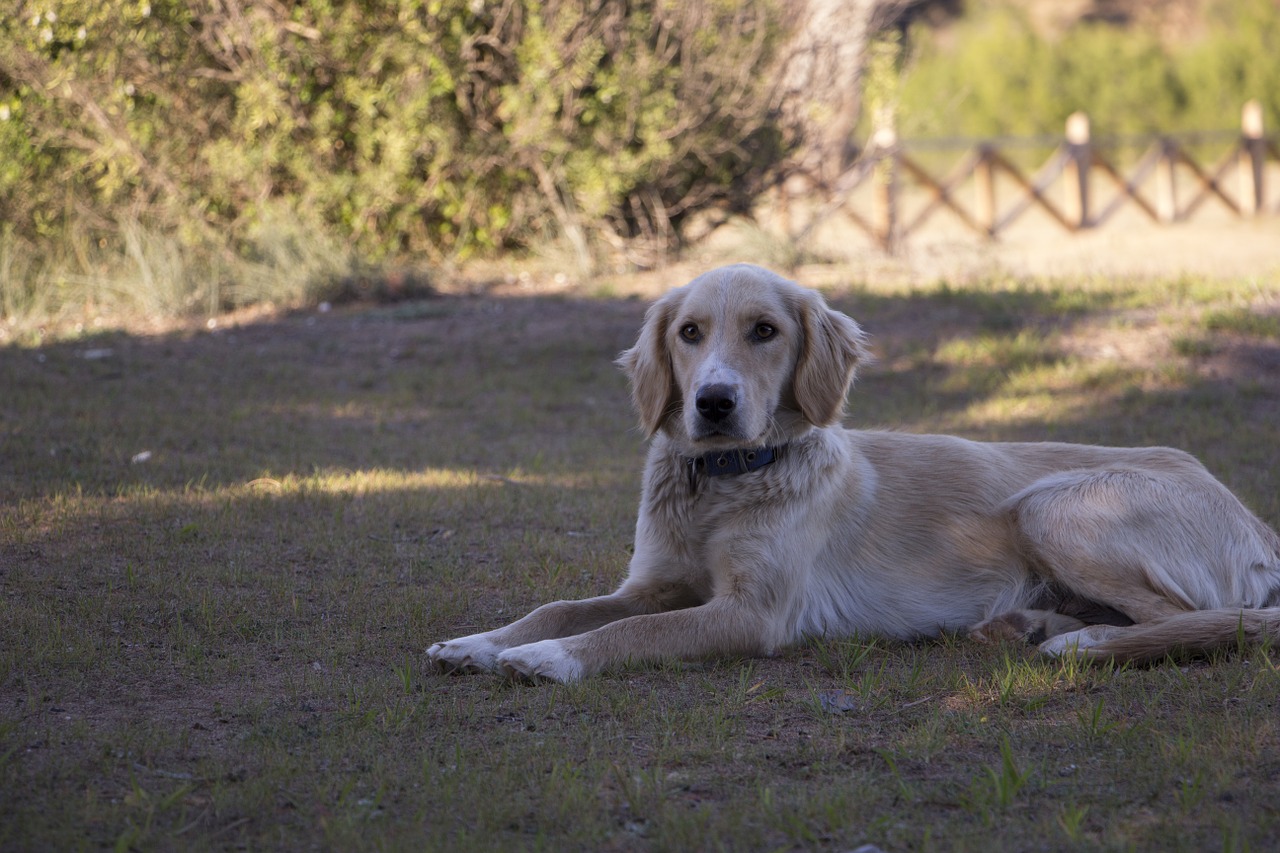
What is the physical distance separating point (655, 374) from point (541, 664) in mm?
1191

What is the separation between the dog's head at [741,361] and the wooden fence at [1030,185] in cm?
881

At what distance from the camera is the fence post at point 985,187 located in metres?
19.0

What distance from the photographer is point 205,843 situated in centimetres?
252

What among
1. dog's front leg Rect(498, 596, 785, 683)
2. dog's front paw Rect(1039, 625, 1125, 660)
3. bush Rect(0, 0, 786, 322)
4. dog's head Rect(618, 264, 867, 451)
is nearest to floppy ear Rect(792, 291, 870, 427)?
dog's head Rect(618, 264, 867, 451)

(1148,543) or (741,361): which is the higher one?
(741,361)

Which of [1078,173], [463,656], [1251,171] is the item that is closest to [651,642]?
[463,656]

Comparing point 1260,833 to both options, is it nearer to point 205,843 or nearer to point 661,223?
point 205,843

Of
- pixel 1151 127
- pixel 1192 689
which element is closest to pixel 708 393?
pixel 1192 689

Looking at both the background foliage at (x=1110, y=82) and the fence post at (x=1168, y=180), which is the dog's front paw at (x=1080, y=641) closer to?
the fence post at (x=1168, y=180)

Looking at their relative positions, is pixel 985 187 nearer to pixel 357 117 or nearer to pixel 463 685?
pixel 357 117

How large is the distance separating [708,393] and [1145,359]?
19.6 ft

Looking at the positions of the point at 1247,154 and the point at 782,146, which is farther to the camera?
the point at 1247,154

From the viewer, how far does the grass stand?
8.74 ft

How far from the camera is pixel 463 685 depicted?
3629mm
